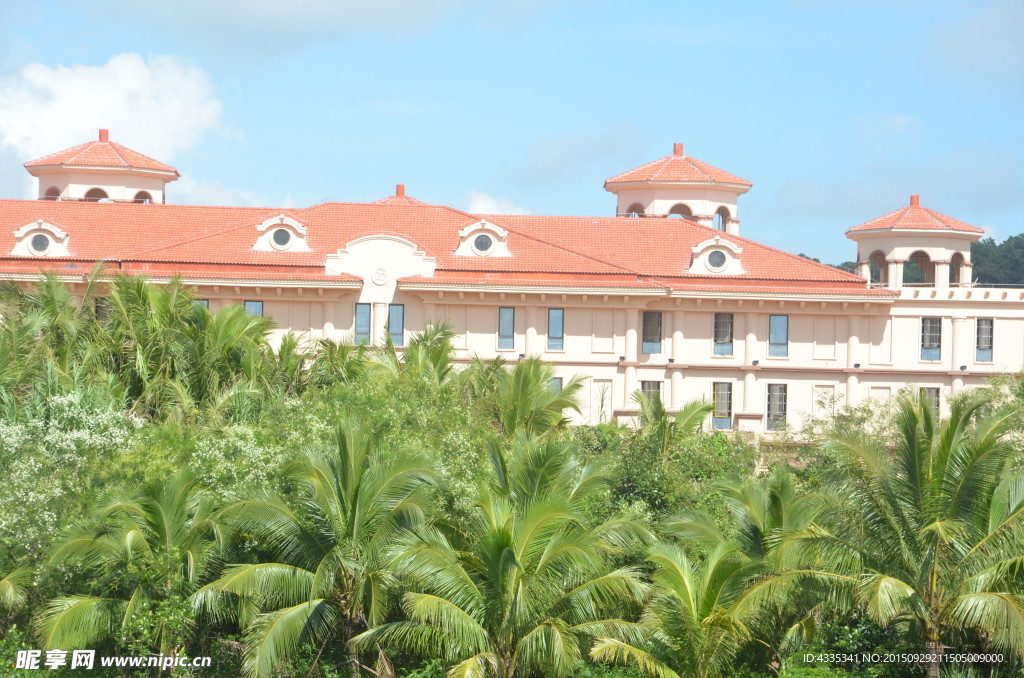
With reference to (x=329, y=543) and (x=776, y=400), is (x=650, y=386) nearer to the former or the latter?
(x=776, y=400)

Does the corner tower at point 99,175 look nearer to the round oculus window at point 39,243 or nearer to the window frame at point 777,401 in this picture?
the round oculus window at point 39,243

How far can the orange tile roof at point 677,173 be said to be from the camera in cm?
5538

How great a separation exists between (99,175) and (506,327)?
17628 millimetres

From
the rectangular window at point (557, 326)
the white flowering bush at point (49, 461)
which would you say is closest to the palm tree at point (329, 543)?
the white flowering bush at point (49, 461)

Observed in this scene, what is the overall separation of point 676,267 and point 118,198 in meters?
20.7

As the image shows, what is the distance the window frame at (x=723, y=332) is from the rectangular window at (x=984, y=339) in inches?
312

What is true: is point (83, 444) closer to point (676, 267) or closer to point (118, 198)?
point (676, 267)

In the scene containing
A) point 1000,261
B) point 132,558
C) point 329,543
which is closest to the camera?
point 132,558


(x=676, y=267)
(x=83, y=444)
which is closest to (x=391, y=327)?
(x=676, y=267)

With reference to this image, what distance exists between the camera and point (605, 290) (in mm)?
46469

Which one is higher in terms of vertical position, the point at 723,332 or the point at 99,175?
the point at 99,175

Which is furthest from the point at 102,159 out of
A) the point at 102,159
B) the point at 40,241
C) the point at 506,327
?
the point at 506,327

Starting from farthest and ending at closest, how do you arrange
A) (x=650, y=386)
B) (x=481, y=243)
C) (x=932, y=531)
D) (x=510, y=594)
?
(x=650, y=386), (x=481, y=243), (x=510, y=594), (x=932, y=531)

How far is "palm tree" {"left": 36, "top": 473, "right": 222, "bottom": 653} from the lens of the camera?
25.1 m
